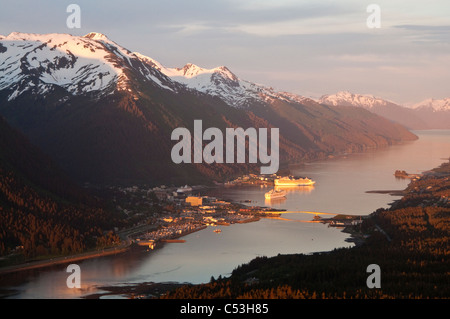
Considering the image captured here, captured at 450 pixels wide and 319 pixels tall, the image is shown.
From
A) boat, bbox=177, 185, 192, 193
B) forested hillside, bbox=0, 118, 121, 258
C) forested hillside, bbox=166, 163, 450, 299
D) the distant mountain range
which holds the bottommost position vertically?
forested hillside, bbox=166, 163, 450, 299

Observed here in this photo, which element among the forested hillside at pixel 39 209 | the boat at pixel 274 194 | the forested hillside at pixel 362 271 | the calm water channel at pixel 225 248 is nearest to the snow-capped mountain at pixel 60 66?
the calm water channel at pixel 225 248

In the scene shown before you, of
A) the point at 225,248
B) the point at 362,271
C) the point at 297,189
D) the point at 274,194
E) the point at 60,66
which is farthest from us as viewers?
the point at 60,66

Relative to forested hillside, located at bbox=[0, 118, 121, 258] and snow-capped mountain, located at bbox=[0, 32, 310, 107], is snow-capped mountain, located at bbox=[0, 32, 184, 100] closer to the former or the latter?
snow-capped mountain, located at bbox=[0, 32, 310, 107]

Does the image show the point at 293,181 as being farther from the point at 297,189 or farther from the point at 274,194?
the point at 274,194

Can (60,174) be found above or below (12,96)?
below

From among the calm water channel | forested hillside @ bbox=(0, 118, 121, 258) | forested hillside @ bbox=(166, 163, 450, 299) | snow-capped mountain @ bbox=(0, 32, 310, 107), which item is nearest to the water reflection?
the calm water channel

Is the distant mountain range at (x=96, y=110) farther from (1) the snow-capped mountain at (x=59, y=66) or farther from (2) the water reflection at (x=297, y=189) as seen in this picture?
(2) the water reflection at (x=297, y=189)

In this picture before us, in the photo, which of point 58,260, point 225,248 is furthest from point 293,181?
point 58,260
